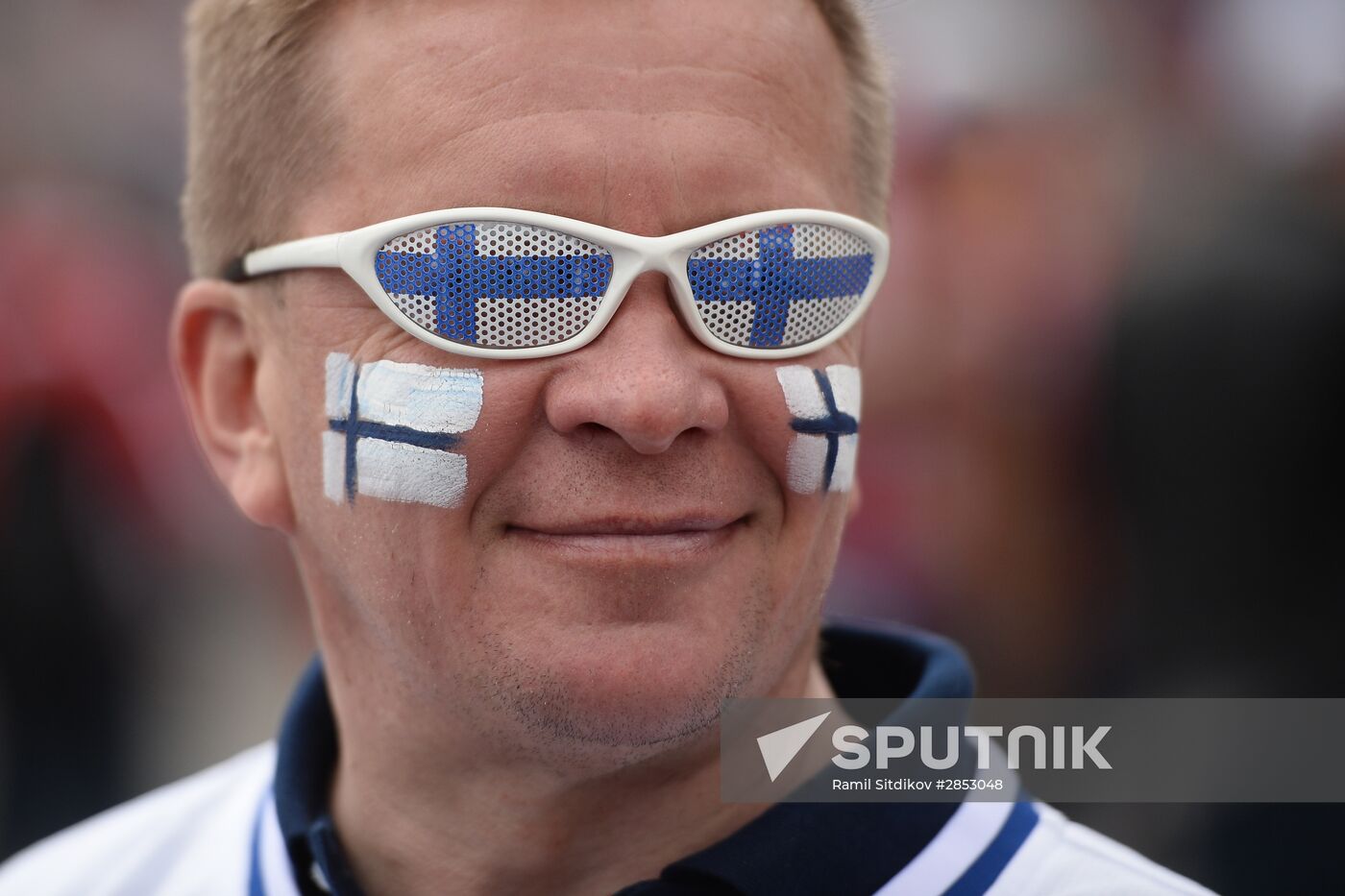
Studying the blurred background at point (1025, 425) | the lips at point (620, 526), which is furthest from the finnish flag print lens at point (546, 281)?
the blurred background at point (1025, 425)

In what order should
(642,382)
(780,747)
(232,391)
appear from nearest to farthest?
1. (642,382)
2. (780,747)
3. (232,391)

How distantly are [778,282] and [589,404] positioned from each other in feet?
1.20

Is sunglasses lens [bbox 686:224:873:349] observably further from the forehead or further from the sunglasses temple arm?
the sunglasses temple arm

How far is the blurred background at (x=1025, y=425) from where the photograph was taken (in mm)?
3727

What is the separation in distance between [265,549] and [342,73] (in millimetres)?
4596

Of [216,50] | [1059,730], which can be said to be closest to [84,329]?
[216,50]

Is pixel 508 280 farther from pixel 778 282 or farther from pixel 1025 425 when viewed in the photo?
pixel 1025 425

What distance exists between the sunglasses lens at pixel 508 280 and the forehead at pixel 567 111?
47 mm

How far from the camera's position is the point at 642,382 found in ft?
6.21

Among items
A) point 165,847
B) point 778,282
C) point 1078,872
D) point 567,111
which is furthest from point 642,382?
point 165,847

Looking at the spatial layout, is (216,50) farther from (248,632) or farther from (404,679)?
(248,632)

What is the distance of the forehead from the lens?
194 centimetres

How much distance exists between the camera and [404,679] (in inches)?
86.0

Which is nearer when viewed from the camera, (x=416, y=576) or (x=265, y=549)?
(x=416, y=576)
